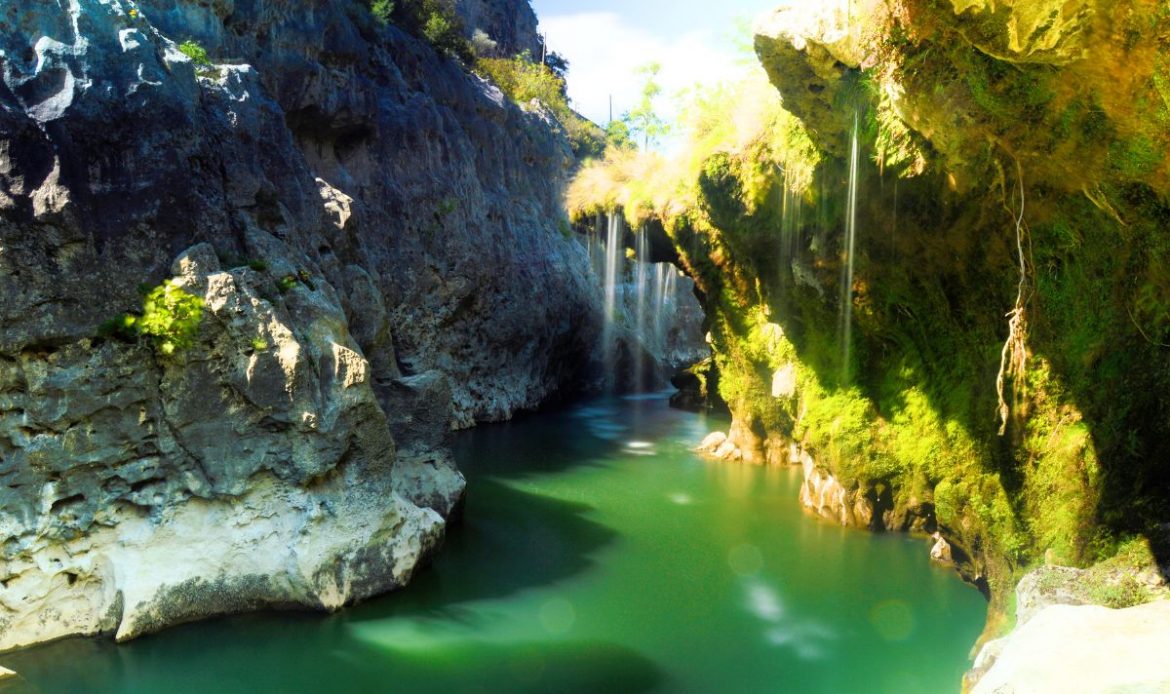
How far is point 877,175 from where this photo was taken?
1080 centimetres

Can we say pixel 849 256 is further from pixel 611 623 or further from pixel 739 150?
pixel 611 623

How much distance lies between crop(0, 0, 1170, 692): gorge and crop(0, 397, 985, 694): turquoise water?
0.06 metres

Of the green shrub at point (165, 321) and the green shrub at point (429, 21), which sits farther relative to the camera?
the green shrub at point (429, 21)

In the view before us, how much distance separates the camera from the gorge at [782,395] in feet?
22.1

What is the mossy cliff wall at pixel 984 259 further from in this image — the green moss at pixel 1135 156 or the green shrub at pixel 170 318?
the green shrub at pixel 170 318

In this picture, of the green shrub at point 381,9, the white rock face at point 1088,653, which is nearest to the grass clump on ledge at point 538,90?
the green shrub at point 381,9

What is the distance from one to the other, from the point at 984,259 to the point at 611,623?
646 cm

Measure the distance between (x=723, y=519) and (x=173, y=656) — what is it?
366 inches

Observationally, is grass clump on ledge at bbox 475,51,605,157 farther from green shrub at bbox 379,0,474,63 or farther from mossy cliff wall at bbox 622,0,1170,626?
mossy cliff wall at bbox 622,0,1170,626

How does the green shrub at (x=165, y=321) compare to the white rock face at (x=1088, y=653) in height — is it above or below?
above

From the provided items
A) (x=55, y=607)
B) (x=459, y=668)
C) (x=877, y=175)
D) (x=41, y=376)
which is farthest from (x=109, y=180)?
(x=877, y=175)

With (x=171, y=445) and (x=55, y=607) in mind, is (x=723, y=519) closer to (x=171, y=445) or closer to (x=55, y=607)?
(x=171, y=445)

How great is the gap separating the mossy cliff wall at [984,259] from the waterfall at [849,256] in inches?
3.0

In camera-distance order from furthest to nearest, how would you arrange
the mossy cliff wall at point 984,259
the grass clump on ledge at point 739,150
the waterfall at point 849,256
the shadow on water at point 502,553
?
the grass clump on ledge at point 739,150 < the waterfall at point 849,256 < the shadow on water at point 502,553 < the mossy cliff wall at point 984,259
